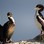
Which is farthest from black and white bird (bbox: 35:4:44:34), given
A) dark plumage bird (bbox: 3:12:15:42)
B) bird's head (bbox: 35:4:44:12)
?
dark plumage bird (bbox: 3:12:15:42)

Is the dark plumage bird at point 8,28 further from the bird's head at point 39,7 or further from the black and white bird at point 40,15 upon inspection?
the bird's head at point 39,7

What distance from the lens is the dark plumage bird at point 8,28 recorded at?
13648 mm

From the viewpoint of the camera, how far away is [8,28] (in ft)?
45.0

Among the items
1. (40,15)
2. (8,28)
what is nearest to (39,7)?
(40,15)

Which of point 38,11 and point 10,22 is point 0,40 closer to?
point 10,22

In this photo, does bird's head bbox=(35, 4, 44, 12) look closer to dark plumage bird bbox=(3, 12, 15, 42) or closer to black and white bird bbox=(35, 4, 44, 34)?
black and white bird bbox=(35, 4, 44, 34)

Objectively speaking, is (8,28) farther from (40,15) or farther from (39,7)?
(39,7)

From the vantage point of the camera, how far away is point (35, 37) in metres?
13.7

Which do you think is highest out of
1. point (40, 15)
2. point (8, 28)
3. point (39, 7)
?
point (39, 7)

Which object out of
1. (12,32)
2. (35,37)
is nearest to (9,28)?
(12,32)

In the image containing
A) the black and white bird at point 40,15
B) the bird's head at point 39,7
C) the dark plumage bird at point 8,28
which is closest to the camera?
the black and white bird at point 40,15

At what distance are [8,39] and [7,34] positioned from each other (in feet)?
0.65

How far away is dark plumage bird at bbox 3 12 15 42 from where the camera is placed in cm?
1365

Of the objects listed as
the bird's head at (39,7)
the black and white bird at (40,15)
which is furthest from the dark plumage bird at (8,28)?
the bird's head at (39,7)
